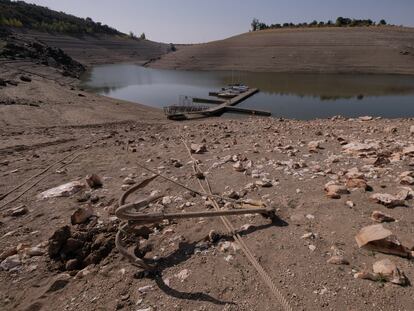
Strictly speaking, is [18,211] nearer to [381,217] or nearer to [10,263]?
[10,263]

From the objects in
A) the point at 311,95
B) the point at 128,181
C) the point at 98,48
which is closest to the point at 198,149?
the point at 128,181

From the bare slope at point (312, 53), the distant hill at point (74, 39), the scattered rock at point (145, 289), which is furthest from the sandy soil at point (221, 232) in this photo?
the distant hill at point (74, 39)

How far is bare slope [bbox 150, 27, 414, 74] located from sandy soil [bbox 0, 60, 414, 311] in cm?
4612

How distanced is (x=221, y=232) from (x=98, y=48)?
83.6 m

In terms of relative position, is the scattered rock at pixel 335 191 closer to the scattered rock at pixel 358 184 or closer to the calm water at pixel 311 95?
the scattered rock at pixel 358 184

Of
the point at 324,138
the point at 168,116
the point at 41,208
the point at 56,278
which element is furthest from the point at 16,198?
the point at 168,116

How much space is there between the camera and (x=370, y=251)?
378cm

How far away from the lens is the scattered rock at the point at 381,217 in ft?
14.2

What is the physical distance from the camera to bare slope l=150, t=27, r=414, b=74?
49.7 metres

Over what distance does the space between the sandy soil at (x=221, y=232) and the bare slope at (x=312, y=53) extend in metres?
46.1

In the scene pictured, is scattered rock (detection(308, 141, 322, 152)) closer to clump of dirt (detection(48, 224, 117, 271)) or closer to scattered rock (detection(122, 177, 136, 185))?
scattered rock (detection(122, 177, 136, 185))

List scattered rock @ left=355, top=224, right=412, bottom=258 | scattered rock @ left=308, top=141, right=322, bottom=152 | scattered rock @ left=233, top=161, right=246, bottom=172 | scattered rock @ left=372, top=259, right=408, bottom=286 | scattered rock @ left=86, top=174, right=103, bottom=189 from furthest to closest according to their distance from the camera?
1. scattered rock @ left=308, top=141, right=322, bottom=152
2. scattered rock @ left=233, top=161, right=246, bottom=172
3. scattered rock @ left=86, top=174, right=103, bottom=189
4. scattered rock @ left=355, top=224, right=412, bottom=258
5. scattered rock @ left=372, top=259, right=408, bottom=286

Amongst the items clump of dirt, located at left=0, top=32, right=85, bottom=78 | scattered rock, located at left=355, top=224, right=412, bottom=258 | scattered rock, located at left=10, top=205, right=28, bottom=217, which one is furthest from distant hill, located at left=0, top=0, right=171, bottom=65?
scattered rock, located at left=355, top=224, right=412, bottom=258

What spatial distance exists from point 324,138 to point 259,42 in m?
59.8
